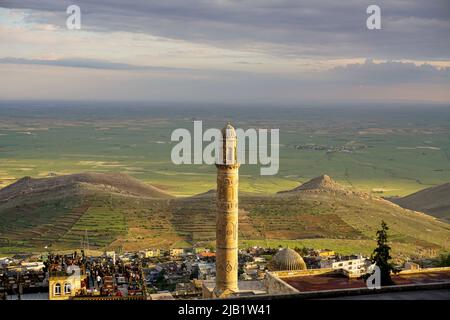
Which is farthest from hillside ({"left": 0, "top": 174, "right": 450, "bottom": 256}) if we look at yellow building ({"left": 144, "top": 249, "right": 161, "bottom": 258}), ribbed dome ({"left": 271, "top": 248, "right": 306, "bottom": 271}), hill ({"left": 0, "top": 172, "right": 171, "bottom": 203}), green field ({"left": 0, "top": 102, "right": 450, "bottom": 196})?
ribbed dome ({"left": 271, "top": 248, "right": 306, "bottom": 271})

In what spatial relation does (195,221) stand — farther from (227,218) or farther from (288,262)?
(227,218)

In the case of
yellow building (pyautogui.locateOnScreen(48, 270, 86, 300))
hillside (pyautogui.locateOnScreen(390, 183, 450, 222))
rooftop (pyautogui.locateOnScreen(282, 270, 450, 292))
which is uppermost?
yellow building (pyautogui.locateOnScreen(48, 270, 86, 300))

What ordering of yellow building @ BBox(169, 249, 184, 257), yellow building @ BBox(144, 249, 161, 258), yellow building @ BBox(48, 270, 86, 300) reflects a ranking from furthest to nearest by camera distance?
yellow building @ BBox(169, 249, 184, 257) → yellow building @ BBox(144, 249, 161, 258) → yellow building @ BBox(48, 270, 86, 300)

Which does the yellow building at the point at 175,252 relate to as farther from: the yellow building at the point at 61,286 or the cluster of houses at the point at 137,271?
the yellow building at the point at 61,286

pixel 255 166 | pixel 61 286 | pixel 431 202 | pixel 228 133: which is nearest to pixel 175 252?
pixel 228 133

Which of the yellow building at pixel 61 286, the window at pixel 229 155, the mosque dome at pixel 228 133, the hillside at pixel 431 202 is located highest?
the mosque dome at pixel 228 133

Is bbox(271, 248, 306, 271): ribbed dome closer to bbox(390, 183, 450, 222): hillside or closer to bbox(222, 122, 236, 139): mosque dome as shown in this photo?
bbox(222, 122, 236, 139): mosque dome

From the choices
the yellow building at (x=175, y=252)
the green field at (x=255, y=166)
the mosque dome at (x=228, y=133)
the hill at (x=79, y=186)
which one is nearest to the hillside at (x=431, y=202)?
the green field at (x=255, y=166)
